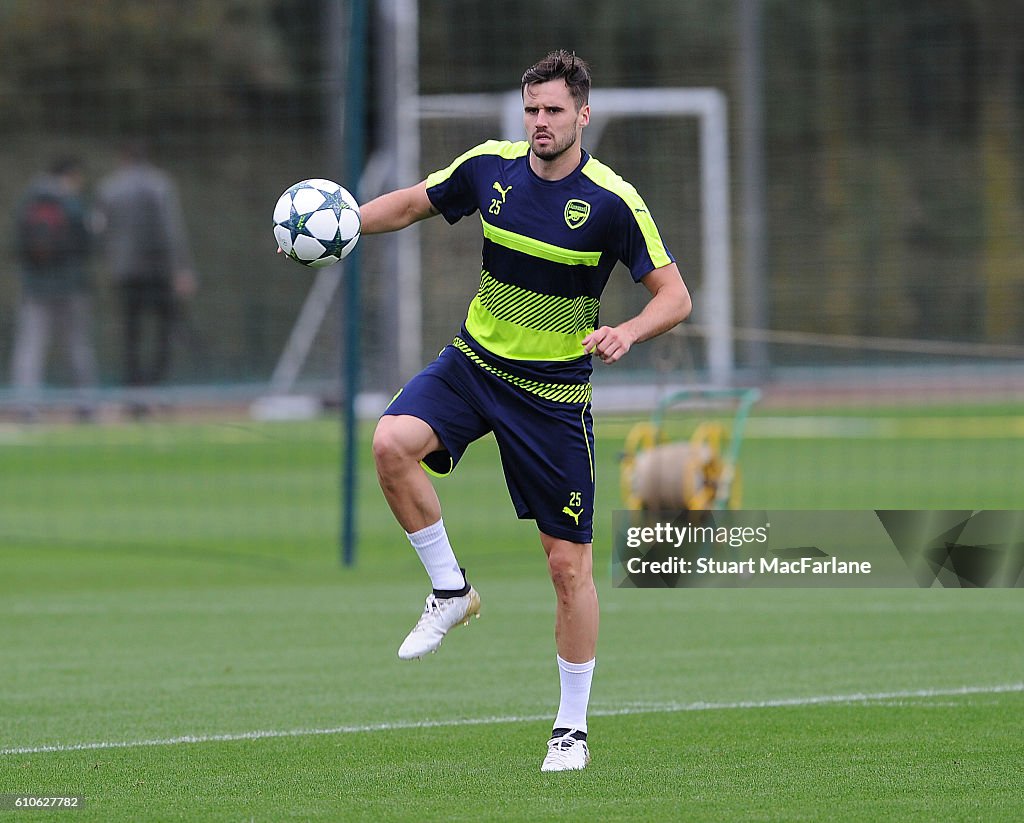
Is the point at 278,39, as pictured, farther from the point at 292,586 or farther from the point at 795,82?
the point at 292,586

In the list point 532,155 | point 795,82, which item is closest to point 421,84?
point 795,82

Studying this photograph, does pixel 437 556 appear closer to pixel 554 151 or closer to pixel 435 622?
pixel 435 622

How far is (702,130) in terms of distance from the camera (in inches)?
557

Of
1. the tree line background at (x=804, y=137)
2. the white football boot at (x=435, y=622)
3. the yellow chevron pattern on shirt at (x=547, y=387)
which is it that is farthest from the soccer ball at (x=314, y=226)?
the tree line background at (x=804, y=137)

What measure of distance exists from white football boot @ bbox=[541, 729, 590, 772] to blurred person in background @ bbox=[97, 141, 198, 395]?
912 centimetres

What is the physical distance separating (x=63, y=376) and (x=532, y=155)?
10064mm

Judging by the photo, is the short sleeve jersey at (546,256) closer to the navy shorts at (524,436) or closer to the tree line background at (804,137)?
the navy shorts at (524,436)

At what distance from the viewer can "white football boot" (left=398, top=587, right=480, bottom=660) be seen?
261 inches

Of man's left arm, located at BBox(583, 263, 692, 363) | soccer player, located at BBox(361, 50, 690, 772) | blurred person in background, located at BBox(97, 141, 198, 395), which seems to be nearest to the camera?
man's left arm, located at BBox(583, 263, 692, 363)

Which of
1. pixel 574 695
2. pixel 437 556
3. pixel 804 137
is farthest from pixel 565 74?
pixel 804 137

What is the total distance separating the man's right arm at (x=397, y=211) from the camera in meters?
6.89

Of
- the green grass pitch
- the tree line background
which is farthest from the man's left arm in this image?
the tree line background

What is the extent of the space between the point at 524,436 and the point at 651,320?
639 mm

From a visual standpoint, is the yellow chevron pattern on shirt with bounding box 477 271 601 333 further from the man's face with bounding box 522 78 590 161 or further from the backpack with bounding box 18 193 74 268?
the backpack with bounding box 18 193 74 268
